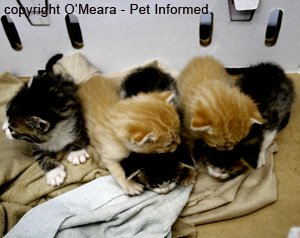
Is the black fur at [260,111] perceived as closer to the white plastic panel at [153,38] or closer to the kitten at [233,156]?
the kitten at [233,156]

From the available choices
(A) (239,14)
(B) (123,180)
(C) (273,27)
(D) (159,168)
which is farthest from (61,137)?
(C) (273,27)

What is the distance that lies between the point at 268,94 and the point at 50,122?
0.81 metres

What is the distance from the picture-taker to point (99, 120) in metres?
1.41

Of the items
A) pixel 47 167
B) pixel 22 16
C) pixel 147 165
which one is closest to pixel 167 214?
pixel 147 165

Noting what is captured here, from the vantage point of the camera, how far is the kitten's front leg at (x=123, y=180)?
139 centimetres

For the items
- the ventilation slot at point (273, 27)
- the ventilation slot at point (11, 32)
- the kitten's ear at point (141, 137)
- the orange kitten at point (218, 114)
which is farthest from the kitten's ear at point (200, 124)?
the ventilation slot at point (11, 32)

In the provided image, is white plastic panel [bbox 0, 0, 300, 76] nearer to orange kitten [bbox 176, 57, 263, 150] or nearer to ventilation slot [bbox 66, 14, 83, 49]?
ventilation slot [bbox 66, 14, 83, 49]

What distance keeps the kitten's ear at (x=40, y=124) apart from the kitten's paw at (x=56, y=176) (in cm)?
17

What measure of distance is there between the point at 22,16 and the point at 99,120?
62cm

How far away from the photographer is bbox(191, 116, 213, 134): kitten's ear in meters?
1.18

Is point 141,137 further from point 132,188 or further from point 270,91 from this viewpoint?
point 270,91

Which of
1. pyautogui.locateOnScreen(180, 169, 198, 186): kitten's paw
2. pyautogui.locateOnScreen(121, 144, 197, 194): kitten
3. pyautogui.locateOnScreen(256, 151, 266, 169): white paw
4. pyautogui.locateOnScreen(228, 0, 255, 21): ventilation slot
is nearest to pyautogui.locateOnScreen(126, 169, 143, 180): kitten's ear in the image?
pyautogui.locateOnScreen(121, 144, 197, 194): kitten

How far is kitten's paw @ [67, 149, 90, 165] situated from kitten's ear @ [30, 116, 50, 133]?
18cm

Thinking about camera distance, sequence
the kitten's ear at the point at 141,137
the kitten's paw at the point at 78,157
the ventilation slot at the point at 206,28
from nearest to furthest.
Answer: the kitten's ear at the point at 141,137 → the kitten's paw at the point at 78,157 → the ventilation slot at the point at 206,28
